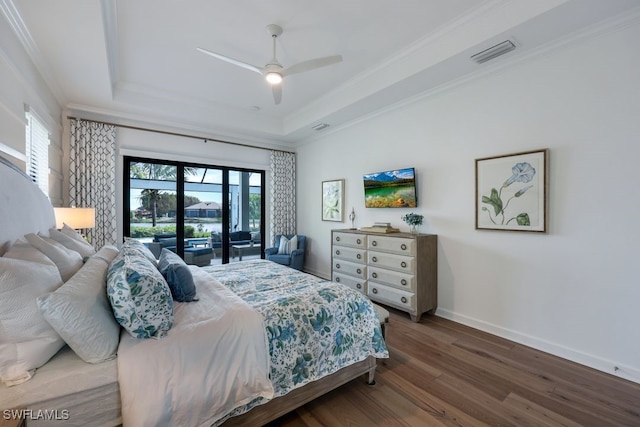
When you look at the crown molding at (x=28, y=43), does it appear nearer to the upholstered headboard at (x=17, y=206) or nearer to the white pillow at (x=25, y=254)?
the upholstered headboard at (x=17, y=206)

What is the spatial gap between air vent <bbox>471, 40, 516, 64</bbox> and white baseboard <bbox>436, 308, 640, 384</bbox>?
9.23ft

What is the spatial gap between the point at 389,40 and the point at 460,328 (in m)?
3.29

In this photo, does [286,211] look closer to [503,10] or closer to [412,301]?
[412,301]

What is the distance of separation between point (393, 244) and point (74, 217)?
371 centimetres

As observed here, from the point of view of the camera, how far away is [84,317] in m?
1.24

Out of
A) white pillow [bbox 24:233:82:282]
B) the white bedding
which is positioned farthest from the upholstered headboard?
the white bedding

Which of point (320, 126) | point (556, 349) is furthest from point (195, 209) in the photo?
point (556, 349)

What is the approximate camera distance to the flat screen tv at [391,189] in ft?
12.2

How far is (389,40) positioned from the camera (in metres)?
2.91

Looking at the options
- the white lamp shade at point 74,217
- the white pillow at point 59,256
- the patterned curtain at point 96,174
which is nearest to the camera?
the white pillow at point 59,256

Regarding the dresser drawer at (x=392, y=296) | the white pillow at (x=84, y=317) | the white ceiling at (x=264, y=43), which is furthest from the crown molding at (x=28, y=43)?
the dresser drawer at (x=392, y=296)

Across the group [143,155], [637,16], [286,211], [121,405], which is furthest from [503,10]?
[143,155]

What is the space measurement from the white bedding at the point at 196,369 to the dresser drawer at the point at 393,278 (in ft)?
7.12

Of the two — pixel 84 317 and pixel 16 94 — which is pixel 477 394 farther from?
pixel 16 94
